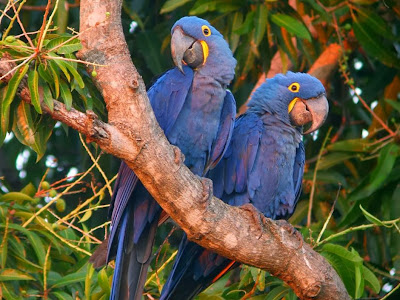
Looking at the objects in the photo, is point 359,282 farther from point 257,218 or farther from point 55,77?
point 55,77

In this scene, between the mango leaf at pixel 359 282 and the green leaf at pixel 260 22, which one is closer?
the mango leaf at pixel 359 282

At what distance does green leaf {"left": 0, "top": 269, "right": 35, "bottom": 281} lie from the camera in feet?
8.66

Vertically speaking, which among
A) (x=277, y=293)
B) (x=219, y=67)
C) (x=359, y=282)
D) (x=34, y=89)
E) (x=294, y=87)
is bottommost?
(x=277, y=293)

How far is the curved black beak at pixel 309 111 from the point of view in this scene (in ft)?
10.4

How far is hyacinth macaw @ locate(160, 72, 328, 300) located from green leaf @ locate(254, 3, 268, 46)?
0.30 m

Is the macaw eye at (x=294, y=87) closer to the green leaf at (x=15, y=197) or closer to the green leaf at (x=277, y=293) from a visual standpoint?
the green leaf at (x=277, y=293)

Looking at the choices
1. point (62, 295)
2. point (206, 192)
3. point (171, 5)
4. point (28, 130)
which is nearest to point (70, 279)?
point (62, 295)

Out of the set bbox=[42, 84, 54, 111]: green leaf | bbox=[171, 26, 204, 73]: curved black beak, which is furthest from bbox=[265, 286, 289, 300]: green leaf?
bbox=[42, 84, 54, 111]: green leaf

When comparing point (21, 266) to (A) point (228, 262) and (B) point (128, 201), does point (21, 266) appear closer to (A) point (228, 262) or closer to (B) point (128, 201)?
(B) point (128, 201)

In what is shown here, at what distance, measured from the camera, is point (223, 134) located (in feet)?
9.50

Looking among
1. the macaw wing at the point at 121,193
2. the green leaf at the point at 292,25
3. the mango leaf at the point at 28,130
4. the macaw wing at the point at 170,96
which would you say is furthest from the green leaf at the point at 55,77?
the green leaf at the point at 292,25

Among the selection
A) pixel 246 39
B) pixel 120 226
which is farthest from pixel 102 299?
pixel 246 39

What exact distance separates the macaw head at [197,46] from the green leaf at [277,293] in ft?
2.96

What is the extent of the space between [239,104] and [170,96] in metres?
1.47
